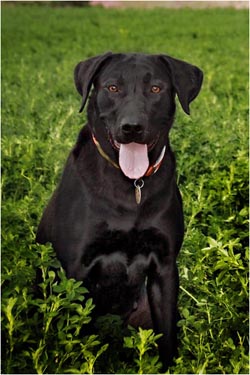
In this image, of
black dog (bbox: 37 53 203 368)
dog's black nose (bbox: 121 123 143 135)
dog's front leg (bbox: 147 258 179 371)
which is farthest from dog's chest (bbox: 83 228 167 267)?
dog's black nose (bbox: 121 123 143 135)

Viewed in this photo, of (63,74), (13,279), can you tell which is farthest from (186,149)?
(63,74)

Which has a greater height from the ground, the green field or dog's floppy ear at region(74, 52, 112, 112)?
dog's floppy ear at region(74, 52, 112, 112)

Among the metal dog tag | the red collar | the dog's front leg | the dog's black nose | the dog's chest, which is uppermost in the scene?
the dog's black nose

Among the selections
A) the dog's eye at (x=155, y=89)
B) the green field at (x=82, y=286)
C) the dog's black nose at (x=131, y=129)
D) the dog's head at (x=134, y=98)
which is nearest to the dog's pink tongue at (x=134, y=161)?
the dog's head at (x=134, y=98)

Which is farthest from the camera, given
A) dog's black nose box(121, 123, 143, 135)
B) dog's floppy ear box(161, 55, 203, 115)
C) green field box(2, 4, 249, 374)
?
Answer: dog's floppy ear box(161, 55, 203, 115)

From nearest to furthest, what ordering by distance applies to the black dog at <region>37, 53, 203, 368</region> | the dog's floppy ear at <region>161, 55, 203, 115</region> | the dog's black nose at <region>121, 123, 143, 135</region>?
the dog's black nose at <region>121, 123, 143, 135</region> → the black dog at <region>37, 53, 203, 368</region> → the dog's floppy ear at <region>161, 55, 203, 115</region>

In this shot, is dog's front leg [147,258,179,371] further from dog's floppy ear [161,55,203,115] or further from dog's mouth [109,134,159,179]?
dog's floppy ear [161,55,203,115]

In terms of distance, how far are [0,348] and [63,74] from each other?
1257cm

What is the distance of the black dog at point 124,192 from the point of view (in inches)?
192

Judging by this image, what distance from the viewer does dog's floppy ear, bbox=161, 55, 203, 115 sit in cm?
499

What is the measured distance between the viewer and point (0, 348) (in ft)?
12.9

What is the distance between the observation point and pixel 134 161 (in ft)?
16.1

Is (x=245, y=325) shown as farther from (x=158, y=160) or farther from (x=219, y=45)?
(x=219, y=45)

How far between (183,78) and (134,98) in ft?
1.14
